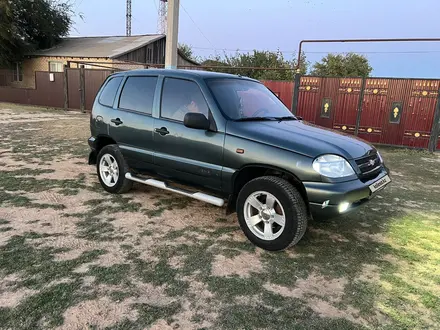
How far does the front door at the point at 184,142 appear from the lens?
3908 mm

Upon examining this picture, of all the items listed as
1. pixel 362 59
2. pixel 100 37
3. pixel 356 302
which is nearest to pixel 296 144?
pixel 356 302

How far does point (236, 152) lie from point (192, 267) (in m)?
1.23

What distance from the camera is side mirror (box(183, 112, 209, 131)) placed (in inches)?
149

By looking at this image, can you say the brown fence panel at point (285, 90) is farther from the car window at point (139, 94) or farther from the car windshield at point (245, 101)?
the car window at point (139, 94)

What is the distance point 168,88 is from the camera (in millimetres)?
4441

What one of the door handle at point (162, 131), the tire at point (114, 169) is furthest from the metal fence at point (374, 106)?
the door handle at point (162, 131)

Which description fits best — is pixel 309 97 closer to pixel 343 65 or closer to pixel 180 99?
pixel 180 99

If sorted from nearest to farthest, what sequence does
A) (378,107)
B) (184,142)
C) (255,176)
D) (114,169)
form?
1. (255,176)
2. (184,142)
3. (114,169)
4. (378,107)

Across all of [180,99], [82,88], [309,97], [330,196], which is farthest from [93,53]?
[330,196]

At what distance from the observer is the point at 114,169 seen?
5.11 meters

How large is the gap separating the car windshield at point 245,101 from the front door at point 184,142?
0.72 feet

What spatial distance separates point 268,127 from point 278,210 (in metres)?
0.91

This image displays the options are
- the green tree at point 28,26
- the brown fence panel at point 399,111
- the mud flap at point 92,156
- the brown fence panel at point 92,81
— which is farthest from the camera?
the green tree at point 28,26

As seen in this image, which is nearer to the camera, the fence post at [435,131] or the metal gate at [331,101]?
the fence post at [435,131]
